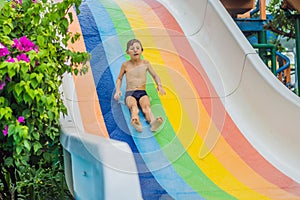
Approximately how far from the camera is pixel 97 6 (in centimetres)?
568

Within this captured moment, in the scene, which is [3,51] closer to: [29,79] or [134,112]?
[29,79]

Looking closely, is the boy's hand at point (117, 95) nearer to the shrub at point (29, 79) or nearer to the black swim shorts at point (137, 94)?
the black swim shorts at point (137, 94)

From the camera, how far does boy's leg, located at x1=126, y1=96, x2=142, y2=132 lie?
3855 mm

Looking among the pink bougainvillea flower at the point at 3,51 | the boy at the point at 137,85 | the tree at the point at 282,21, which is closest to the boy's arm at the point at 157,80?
the boy at the point at 137,85

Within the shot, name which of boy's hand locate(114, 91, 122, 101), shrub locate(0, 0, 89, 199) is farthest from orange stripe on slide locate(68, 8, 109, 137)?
shrub locate(0, 0, 89, 199)

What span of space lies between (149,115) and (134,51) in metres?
0.75

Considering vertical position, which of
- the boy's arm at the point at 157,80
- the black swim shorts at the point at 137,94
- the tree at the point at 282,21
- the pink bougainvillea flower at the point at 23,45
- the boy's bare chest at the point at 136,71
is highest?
the tree at the point at 282,21

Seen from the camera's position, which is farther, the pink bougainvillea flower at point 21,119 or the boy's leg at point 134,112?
the boy's leg at point 134,112

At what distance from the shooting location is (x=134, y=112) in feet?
12.9

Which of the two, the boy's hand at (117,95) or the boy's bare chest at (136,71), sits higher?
the boy's bare chest at (136,71)

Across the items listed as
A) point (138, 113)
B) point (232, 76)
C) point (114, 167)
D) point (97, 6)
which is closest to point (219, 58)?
point (232, 76)

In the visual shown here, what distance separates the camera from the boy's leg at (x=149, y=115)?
3.88 metres

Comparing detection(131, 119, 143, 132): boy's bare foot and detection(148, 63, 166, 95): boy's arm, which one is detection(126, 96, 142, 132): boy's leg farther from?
detection(148, 63, 166, 95): boy's arm

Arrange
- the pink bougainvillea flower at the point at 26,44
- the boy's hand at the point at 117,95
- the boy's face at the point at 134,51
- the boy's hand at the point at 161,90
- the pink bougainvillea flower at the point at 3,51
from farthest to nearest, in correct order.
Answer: the boy's face at the point at 134,51 < the boy's hand at the point at 161,90 < the boy's hand at the point at 117,95 < the pink bougainvillea flower at the point at 26,44 < the pink bougainvillea flower at the point at 3,51
